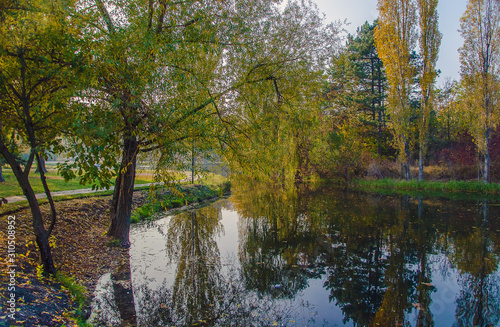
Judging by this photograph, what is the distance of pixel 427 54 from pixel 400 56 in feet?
6.70

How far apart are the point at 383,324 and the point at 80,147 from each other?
5.50 m

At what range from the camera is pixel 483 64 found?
72.6 ft

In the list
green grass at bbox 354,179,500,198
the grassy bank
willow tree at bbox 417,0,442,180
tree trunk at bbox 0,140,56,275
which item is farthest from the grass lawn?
willow tree at bbox 417,0,442,180

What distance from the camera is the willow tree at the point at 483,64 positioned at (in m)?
21.7

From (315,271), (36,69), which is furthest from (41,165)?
(315,271)

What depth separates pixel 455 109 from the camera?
1339 inches

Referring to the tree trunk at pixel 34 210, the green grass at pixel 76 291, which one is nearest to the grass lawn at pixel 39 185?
the tree trunk at pixel 34 210

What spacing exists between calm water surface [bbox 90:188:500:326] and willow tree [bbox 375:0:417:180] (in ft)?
41.7

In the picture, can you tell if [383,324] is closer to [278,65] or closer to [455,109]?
[278,65]

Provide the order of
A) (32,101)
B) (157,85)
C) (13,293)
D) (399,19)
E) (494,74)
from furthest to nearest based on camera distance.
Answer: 1. (399,19)
2. (494,74)
3. (157,85)
4. (32,101)
5. (13,293)

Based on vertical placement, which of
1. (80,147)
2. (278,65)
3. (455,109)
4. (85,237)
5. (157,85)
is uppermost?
(455,109)

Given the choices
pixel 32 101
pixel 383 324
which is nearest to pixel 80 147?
pixel 32 101

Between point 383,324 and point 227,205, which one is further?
point 227,205

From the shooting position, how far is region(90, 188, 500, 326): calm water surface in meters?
5.37
